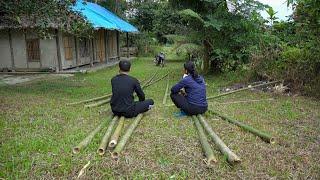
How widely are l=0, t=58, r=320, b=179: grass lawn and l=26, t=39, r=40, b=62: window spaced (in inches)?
402

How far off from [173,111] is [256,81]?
5.47 m

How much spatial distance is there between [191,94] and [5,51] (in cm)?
1493

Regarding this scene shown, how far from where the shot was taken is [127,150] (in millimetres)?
5410

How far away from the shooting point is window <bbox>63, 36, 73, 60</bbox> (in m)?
19.9

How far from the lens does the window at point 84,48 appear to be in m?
22.3

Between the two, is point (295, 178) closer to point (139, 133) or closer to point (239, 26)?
point (139, 133)

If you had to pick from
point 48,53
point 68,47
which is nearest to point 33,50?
point 48,53

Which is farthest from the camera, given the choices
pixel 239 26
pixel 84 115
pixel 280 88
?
pixel 239 26

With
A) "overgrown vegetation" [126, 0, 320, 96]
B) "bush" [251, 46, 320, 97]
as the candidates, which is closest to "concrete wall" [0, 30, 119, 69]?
"overgrown vegetation" [126, 0, 320, 96]

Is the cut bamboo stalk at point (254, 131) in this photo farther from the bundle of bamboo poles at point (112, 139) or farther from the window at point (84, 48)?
the window at point (84, 48)

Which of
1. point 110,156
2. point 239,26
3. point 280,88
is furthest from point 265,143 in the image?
point 239,26

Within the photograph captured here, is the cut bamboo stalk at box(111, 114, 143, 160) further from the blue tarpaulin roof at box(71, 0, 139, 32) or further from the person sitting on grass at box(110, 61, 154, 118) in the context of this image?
the blue tarpaulin roof at box(71, 0, 139, 32)

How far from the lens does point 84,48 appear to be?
22.8 metres

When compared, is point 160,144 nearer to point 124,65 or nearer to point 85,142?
point 85,142
